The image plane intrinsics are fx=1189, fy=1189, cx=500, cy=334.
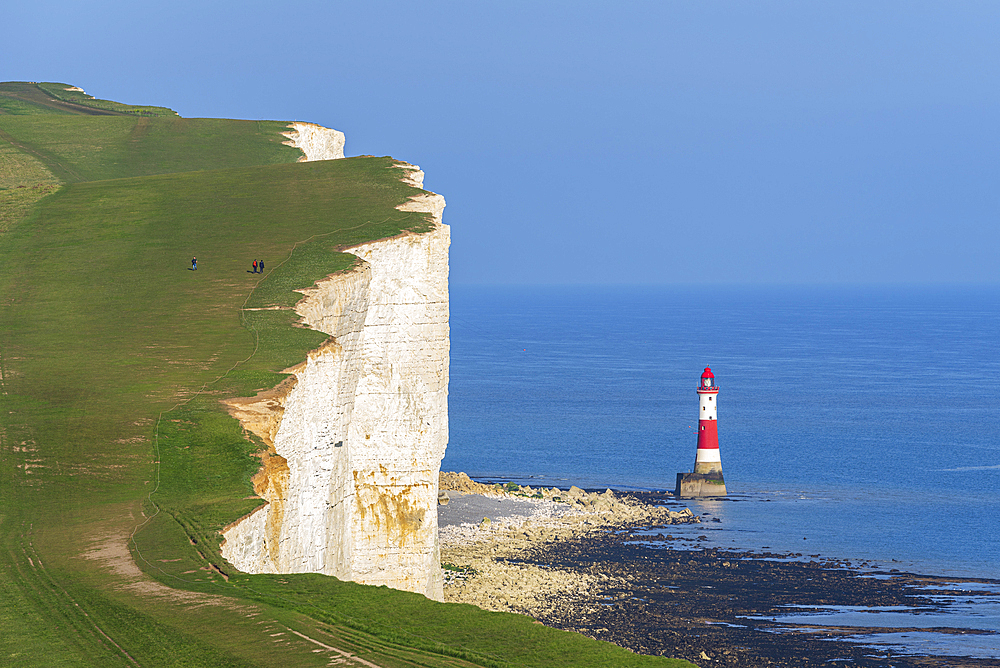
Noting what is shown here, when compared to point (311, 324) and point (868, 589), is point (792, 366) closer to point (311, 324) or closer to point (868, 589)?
point (868, 589)

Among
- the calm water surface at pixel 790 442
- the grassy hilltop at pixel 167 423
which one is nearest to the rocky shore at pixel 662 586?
the calm water surface at pixel 790 442

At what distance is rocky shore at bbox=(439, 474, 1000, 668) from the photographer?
45.1 meters

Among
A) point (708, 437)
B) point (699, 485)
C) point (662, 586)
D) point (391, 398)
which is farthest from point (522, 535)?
point (391, 398)

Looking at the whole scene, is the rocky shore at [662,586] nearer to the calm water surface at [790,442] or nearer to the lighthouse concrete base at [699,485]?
the calm water surface at [790,442]

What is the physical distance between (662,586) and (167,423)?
3128cm

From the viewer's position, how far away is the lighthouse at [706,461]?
7862 centimetres

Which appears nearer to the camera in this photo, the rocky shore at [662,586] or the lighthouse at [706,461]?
the rocky shore at [662,586]

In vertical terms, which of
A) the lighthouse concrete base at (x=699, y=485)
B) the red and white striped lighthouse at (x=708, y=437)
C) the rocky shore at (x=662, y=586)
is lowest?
the rocky shore at (x=662, y=586)

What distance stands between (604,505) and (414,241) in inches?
1359

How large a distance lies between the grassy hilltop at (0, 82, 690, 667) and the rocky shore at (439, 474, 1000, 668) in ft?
55.8

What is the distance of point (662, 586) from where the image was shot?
54.3 m

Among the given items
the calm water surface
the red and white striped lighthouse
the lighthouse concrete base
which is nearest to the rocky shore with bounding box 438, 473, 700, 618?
the lighthouse concrete base

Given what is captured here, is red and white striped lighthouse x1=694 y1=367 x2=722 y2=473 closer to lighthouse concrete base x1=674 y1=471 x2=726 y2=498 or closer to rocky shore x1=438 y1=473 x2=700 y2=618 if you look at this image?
lighthouse concrete base x1=674 y1=471 x2=726 y2=498

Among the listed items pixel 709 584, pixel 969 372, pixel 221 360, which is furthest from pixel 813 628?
pixel 969 372
